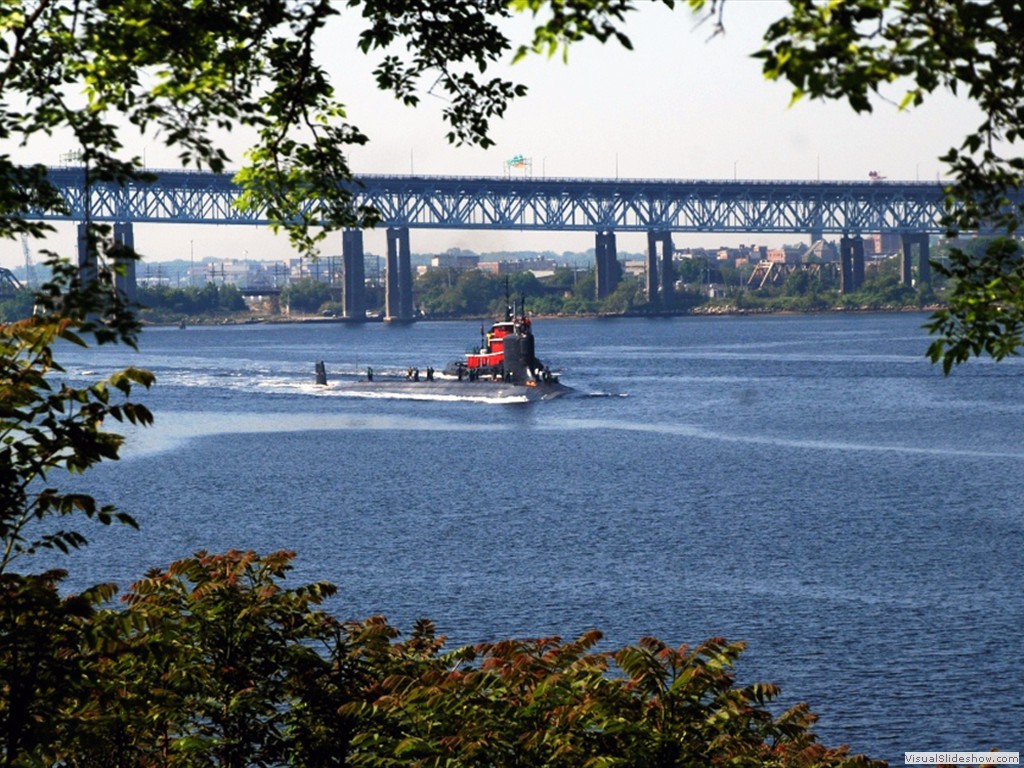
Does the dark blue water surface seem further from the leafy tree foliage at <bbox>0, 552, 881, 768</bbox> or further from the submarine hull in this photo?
the leafy tree foliage at <bbox>0, 552, 881, 768</bbox>

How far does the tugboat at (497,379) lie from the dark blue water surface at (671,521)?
9.05 ft

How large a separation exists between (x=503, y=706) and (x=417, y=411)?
298ft

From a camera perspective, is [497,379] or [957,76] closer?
[957,76]

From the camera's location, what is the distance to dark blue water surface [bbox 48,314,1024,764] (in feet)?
111

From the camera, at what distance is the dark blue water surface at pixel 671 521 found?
33725 millimetres

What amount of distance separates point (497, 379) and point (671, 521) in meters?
61.1

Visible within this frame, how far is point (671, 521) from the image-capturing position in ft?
178

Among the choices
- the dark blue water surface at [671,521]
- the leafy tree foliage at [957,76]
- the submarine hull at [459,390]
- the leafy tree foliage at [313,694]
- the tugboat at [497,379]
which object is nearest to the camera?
the leafy tree foliage at [957,76]

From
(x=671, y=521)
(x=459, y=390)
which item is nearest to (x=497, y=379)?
(x=459, y=390)

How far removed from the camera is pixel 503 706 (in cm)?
1347

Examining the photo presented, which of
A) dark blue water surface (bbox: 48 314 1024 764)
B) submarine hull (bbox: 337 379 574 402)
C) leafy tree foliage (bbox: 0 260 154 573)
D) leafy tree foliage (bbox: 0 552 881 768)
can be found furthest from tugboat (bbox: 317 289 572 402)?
leafy tree foliage (bbox: 0 260 154 573)

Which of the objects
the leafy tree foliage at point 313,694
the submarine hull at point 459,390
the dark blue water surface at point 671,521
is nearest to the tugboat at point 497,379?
the submarine hull at point 459,390

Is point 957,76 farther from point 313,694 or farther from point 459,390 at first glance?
point 459,390

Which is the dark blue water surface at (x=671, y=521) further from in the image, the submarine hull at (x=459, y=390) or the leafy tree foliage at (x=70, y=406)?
the leafy tree foliage at (x=70, y=406)
